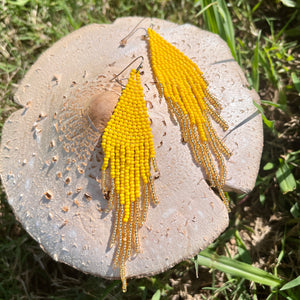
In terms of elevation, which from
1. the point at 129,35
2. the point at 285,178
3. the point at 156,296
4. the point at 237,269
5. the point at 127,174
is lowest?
the point at 156,296

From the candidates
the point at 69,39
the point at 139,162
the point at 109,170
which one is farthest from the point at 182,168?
the point at 69,39

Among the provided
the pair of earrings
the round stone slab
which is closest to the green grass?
the round stone slab

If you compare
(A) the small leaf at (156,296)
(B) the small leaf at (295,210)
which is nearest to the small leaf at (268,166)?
(B) the small leaf at (295,210)

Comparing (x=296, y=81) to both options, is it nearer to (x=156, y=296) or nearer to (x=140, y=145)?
(x=140, y=145)

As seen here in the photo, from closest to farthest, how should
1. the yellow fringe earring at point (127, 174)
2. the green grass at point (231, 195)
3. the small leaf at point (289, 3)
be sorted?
the yellow fringe earring at point (127, 174) → the green grass at point (231, 195) → the small leaf at point (289, 3)

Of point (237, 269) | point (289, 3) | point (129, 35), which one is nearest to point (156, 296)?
point (237, 269)

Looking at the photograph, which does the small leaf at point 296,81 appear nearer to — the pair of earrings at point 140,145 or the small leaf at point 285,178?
the small leaf at point 285,178
